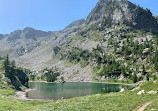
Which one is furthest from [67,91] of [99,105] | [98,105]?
[99,105]

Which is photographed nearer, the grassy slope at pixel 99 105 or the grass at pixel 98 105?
the grass at pixel 98 105

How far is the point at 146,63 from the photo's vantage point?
640 ft

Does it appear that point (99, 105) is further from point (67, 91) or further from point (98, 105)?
point (67, 91)

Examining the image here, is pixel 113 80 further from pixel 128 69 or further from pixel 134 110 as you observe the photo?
pixel 134 110

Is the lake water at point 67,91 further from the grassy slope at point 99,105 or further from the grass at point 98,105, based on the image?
the grassy slope at point 99,105

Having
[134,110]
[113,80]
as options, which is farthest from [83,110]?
[113,80]

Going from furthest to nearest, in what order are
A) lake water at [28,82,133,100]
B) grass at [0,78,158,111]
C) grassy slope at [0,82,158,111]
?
lake water at [28,82,133,100] → grassy slope at [0,82,158,111] → grass at [0,78,158,111]

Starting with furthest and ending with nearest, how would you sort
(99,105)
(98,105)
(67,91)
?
(67,91) → (98,105) → (99,105)

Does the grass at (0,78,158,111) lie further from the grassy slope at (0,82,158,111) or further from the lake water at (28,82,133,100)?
the lake water at (28,82,133,100)

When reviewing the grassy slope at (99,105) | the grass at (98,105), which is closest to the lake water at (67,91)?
the grass at (98,105)

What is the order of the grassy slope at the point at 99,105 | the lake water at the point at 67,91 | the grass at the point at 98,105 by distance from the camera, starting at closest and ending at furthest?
the grass at the point at 98,105, the grassy slope at the point at 99,105, the lake water at the point at 67,91

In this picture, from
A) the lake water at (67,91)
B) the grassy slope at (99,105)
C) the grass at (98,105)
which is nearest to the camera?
the grass at (98,105)

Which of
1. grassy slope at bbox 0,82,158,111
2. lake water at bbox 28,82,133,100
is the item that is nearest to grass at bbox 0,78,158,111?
grassy slope at bbox 0,82,158,111

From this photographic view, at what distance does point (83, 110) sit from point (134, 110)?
434 inches
